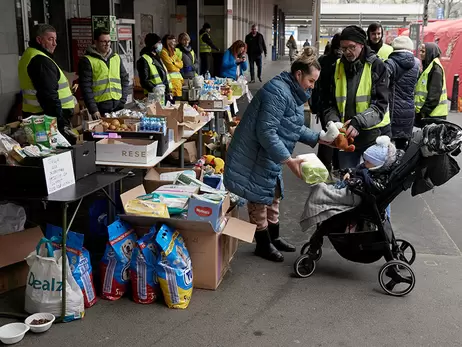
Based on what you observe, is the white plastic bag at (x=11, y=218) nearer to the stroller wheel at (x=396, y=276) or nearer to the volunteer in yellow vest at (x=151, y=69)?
the stroller wheel at (x=396, y=276)

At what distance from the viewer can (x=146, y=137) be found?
454cm

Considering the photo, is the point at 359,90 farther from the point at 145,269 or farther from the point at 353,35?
the point at 145,269

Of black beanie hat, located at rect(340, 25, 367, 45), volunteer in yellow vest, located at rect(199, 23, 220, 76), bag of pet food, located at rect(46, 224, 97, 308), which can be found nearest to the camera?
bag of pet food, located at rect(46, 224, 97, 308)

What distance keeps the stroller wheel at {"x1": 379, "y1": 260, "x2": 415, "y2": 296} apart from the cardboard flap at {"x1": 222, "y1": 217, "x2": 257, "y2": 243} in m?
0.93

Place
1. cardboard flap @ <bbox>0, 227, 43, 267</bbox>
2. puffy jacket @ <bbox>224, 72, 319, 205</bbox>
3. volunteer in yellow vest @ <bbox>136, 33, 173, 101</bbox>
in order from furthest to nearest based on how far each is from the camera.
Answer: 1. volunteer in yellow vest @ <bbox>136, 33, 173, 101</bbox>
2. puffy jacket @ <bbox>224, 72, 319, 205</bbox>
3. cardboard flap @ <bbox>0, 227, 43, 267</bbox>

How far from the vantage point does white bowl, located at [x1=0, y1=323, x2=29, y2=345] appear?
3057 mm

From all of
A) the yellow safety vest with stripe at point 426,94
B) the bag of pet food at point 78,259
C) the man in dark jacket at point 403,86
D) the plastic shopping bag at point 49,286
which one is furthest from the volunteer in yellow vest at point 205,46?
the plastic shopping bag at point 49,286

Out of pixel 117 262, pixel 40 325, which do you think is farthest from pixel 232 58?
pixel 40 325

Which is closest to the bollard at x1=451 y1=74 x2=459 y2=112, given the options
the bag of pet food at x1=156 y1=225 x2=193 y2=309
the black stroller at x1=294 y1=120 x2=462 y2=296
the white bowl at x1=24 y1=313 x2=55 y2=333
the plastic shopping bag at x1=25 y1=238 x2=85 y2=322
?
the black stroller at x1=294 y1=120 x2=462 y2=296

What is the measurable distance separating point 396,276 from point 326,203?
684mm

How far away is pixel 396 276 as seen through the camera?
3.75 metres

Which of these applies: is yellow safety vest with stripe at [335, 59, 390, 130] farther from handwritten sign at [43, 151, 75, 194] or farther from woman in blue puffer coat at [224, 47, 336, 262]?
handwritten sign at [43, 151, 75, 194]

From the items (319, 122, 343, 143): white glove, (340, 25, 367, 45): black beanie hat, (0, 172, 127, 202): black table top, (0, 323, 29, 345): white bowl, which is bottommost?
(0, 323, 29, 345): white bowl

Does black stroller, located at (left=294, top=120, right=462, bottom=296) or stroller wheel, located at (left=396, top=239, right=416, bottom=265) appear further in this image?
stroller wheel, located at (left=396, top=239, right=416, bottom=265)
